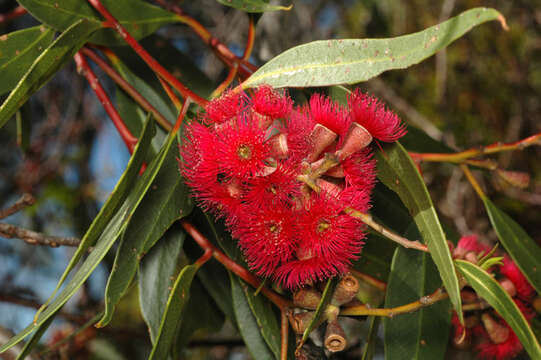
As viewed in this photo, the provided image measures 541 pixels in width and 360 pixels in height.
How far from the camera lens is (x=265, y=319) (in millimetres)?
779

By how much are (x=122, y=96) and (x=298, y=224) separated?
0.58 metres

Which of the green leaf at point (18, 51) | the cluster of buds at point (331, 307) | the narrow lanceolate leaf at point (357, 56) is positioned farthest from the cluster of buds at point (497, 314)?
the green leaf at point (18, 51)

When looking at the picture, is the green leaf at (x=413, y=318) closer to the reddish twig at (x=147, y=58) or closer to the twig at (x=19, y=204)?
the reddish twig at (x=147, y=58)

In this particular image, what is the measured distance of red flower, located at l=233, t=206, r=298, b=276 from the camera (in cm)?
65

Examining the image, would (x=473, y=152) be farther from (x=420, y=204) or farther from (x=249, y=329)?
(x=249, y=329)

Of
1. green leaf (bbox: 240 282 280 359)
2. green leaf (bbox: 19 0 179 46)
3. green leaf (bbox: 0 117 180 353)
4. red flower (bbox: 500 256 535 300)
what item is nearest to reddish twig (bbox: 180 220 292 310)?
green leaf (bbox: 240 282 280 359)

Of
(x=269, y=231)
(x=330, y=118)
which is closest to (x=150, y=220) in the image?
(x=269, y=231)

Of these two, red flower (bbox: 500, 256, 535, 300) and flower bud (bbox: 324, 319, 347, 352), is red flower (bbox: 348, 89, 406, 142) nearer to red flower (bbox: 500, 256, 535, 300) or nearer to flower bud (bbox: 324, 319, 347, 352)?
flower bud (bbox: 324, 319, 347, 352)

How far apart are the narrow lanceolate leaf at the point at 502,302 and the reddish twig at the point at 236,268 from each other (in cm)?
26

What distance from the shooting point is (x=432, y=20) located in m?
2.61

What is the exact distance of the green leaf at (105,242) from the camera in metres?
0.64

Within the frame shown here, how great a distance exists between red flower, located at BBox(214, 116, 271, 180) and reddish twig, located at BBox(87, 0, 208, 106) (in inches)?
4.4

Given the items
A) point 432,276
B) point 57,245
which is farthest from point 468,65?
point 57,245

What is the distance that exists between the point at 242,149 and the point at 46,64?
1.05ft
